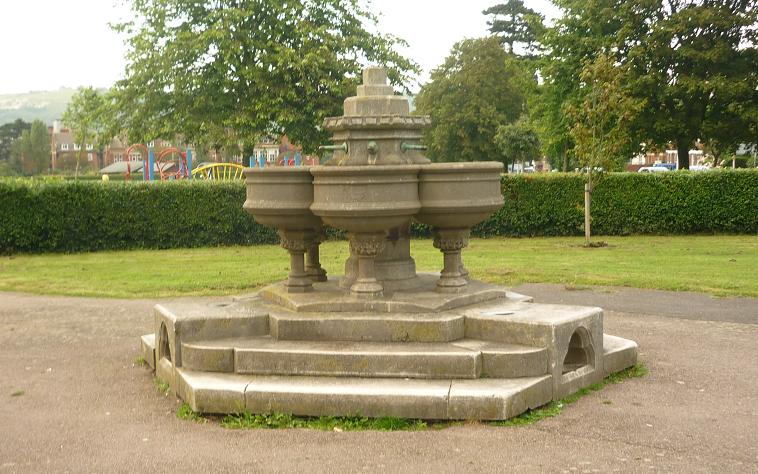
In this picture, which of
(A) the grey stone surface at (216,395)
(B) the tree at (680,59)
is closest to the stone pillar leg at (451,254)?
(A) the grey stone surface at (216,395)

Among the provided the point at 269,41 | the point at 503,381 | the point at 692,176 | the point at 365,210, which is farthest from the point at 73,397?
the point at 269,41

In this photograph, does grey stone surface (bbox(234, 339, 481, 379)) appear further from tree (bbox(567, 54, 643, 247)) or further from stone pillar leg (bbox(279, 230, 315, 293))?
tree (bbox(567, 54, 643, 247))

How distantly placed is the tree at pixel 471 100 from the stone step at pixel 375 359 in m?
51.6

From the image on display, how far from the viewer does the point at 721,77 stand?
28.2 metres

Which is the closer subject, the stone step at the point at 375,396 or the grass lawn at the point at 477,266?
the stone step at the point at 375,396

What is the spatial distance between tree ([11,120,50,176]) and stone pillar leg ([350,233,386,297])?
106 m

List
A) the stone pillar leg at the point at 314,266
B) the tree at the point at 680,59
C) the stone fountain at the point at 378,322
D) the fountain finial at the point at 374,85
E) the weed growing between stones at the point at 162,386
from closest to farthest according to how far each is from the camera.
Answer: the stone fountain at the point at 378,322 < the weed growing between stones at the point at 162,386 < the fountain finial at the point at 374,85 < the stone pillar leg at the point at 314,266 < the tree at the point at 680,59

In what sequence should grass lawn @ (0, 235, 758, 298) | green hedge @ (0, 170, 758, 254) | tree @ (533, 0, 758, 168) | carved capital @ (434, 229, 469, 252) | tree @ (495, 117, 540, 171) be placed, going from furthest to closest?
tree @ (495, 117, 540, 171) < tree @ (533, 0, 758, 168) < green hedge @ (0, 170, 758, 254) < grass lawn @ (0, 235, 758, 298) < carved capital @ (434, 229, 469, 252)

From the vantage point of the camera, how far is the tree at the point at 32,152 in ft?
350

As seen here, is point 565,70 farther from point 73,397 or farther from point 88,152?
point 88,152

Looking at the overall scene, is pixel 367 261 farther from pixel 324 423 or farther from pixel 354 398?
pixel 324 423

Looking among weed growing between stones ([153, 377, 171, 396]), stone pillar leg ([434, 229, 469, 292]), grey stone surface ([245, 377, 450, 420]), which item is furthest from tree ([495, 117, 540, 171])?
grey stone surface ([245, 377, 450, 420])

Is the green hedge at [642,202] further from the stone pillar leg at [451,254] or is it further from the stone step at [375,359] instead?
the stone step at [375,359]

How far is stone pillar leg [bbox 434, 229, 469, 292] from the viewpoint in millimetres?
7746
